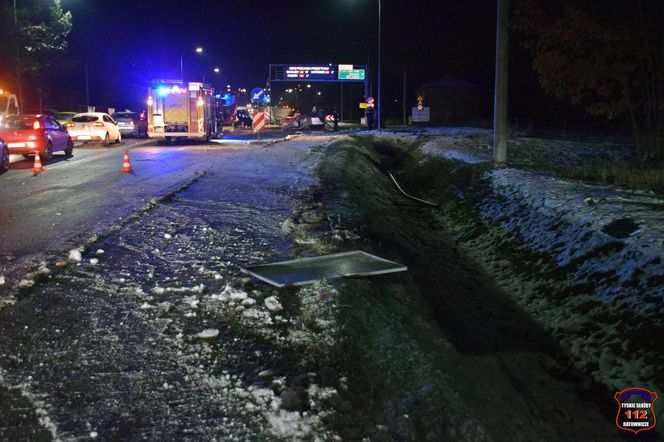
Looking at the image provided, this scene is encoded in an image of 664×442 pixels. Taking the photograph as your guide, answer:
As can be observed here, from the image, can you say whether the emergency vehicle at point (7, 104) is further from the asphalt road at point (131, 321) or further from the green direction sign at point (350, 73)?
the green direction sign at point (350, 73)

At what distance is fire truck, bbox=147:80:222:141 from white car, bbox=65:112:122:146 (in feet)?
6.79

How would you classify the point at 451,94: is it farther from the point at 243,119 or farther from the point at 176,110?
the point at 176,110

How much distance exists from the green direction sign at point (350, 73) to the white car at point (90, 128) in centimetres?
4585

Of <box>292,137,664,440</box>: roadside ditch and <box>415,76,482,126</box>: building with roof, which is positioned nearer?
<box>292,137,664,440</box>: roadside ditch

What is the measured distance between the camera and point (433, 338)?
562 centimetres

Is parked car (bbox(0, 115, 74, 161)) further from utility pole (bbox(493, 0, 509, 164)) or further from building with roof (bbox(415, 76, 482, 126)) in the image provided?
building with roof (bbox(415, 76, 482, 126))

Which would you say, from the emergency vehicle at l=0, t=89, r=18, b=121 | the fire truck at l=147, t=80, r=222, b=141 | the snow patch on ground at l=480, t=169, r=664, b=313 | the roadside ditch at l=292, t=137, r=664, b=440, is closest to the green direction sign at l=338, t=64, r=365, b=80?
the fire truck at l=147, t=80, r=222, b=141

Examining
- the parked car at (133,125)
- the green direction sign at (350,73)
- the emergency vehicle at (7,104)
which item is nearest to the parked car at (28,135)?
the emergency vehicle at (7,104)

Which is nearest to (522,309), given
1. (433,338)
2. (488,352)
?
(488,352)

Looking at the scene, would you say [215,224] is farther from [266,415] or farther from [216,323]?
[266,415]

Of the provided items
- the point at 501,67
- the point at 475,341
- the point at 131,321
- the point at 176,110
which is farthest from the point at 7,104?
the point at 475,341

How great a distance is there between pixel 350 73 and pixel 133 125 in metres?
37.8

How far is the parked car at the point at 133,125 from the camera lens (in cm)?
3953

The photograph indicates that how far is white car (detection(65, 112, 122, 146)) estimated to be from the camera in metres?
29.3
